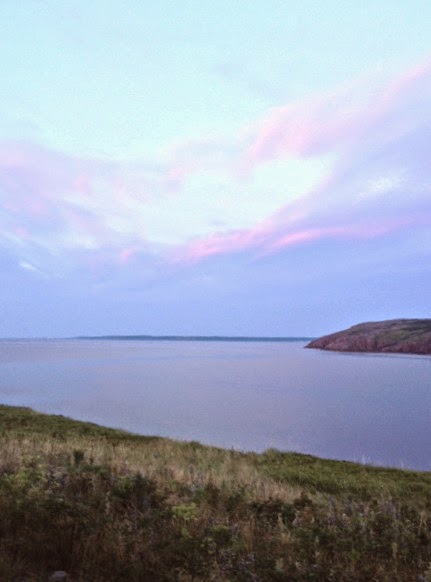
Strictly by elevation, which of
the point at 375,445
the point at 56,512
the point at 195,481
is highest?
the point at 56,512

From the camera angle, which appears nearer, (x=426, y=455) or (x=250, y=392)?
(x=426, y=455)

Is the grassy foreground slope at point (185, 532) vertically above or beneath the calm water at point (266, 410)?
above

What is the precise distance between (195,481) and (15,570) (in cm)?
561

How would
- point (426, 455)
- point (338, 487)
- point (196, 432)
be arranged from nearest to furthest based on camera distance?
1. point (338, 487)
2. point (426, 455)
3. point (196, 432)

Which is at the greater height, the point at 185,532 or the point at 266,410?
the point at 185,532

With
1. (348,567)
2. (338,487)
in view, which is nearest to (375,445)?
(338,487)

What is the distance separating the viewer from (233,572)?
5301mm

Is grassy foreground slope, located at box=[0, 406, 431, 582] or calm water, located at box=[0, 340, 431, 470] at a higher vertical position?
grassy foreground slope, located at box=[0, 406, 431, 582]

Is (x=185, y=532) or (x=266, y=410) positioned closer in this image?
(x=185, y=532)

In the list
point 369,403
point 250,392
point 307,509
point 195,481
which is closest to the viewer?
point 307,509

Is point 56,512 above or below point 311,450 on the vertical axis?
above

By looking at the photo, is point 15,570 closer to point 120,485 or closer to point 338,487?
point 120,485

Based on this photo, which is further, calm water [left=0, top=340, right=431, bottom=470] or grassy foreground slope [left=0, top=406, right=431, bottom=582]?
calm water [left=0, top=340, right=431, bottom=470]

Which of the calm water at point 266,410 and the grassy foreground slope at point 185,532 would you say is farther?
the calm water at point 266,410
